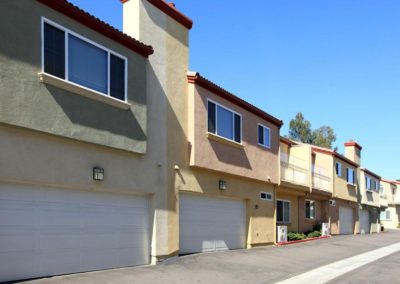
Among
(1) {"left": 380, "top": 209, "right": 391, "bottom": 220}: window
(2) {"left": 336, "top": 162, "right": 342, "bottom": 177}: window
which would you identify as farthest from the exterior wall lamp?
(1) {"left": 380, "top": 209, "right": 391, "bottom": 220}: window

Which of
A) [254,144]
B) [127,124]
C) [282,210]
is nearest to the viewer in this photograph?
[127,124]

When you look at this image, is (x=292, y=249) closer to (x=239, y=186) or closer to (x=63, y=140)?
(x=239, y=186)

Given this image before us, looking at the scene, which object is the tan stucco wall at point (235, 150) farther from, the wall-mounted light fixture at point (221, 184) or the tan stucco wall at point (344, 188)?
the tan stucco wall at point (344, 188)

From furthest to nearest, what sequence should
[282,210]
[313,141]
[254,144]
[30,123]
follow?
[313,141] → [282,210] → [254,144] → [30,123]

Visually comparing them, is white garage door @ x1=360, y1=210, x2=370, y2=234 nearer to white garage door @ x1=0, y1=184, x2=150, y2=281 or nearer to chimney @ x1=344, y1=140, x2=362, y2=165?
chimney @ x1=344, y1=140, x2=362, y2=165

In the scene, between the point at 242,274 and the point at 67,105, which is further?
the point at 242,274

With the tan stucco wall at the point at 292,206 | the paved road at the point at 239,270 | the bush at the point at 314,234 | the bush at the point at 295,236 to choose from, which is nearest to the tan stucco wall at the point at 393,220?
the bush at the point at 314,234

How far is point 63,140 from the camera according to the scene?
11352 millimetres

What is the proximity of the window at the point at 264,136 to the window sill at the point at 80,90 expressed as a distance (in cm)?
1020

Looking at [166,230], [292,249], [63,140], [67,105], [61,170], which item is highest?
[67,105]

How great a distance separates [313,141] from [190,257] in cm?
5568

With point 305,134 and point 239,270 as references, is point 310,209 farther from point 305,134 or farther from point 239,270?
point 305,134

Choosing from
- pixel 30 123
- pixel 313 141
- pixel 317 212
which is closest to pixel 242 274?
pixel 30 123

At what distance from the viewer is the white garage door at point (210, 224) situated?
16719mm
